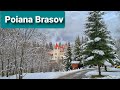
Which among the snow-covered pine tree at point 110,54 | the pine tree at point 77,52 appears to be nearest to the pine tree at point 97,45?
the snow-covered pine tree at point 110,54

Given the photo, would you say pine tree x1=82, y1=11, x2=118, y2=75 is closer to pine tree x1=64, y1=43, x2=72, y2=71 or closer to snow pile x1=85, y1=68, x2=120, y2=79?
snow pile x1=85, y1=68, x2=120, y2=79

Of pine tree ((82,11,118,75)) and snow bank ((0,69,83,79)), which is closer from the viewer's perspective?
snow bank ((0,69,83,79))

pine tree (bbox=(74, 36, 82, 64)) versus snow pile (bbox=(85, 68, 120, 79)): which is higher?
pine tree (bbox=(74, 36, 82, 64))

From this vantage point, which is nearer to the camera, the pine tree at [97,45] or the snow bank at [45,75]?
the snow bank at [45,75]

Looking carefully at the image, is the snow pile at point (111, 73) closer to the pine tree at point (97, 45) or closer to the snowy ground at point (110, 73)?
the snowy ground at point (110, 73)

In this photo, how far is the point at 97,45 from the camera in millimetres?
7750

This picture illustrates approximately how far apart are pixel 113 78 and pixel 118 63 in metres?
0.42

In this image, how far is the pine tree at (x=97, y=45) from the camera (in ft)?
24.9

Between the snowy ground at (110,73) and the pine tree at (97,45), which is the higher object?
the pine tree at (97,45)

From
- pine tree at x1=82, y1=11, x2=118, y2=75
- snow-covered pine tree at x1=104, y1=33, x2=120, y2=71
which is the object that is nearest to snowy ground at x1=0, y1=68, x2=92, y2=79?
pine tree at x1=82, y1=11, x2=118, y2=75

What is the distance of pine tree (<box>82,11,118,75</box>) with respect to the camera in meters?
7.59

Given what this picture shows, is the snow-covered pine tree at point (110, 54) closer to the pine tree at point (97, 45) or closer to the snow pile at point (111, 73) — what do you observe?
the pine tree at point (97, 45)
